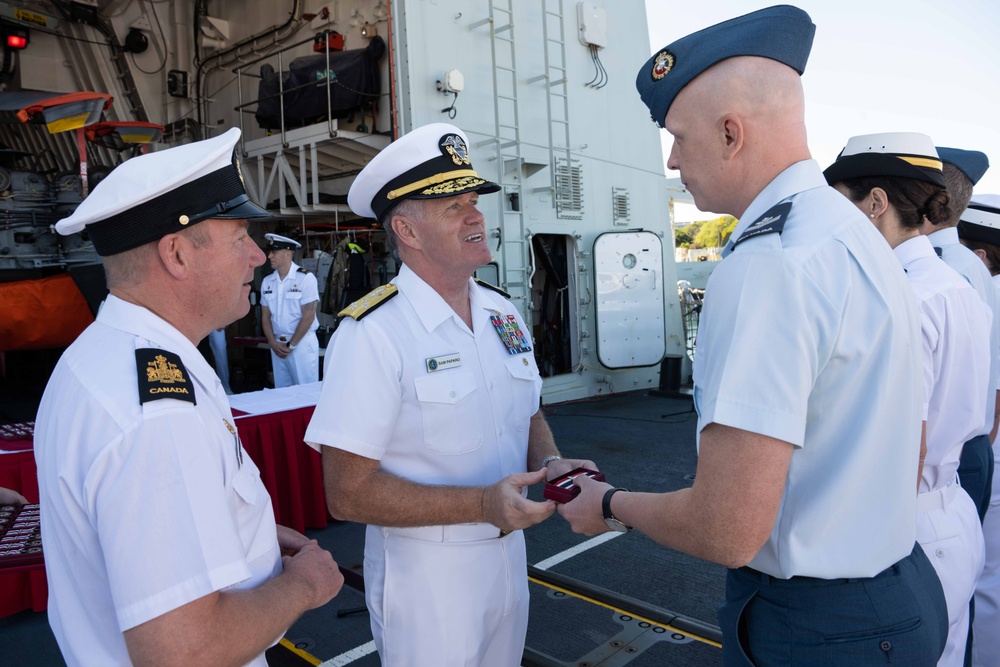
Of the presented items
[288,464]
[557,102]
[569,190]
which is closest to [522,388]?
[288,464]

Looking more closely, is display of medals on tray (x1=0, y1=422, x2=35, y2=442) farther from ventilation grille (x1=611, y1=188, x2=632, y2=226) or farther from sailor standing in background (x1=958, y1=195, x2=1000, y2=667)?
ventilation grille (x1=611, y1=188, x2=632, y2=226)

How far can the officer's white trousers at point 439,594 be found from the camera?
5.79ft

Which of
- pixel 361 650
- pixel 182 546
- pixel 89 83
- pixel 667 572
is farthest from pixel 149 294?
pixel 89 83

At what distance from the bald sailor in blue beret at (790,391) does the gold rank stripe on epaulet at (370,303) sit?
94 centimetres

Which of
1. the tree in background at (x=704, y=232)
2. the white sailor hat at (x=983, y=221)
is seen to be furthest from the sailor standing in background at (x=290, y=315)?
the tree in background at (x=704, y=232)

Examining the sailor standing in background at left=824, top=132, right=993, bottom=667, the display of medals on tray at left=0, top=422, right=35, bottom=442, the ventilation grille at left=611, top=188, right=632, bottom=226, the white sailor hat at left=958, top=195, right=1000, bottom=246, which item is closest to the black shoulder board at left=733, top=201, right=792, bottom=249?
the sailor standing in background at left=824, top=132, right=993, bottom=667

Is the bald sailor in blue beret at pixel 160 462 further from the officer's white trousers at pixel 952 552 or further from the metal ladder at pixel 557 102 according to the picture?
the metal ladder at pixel 557 102

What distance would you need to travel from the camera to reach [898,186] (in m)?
2.00

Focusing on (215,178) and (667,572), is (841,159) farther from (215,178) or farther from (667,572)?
(667,572)

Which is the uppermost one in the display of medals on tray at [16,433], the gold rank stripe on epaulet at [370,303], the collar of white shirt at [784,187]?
the collar of white shirt at [784,187]

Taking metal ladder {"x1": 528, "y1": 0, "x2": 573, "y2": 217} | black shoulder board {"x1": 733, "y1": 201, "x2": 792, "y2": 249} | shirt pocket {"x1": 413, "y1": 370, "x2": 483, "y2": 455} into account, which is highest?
metal ladder {"x1": 528, "y1": 0, "x2": 573, "y2": 217}

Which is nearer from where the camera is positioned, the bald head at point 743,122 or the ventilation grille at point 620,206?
the bald head at point 743,122

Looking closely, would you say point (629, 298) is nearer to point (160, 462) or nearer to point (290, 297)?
point (290, 297)

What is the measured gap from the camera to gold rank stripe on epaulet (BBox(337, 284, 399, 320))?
185 cm
